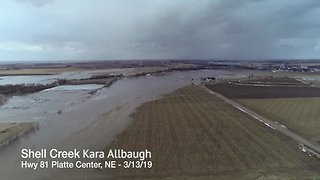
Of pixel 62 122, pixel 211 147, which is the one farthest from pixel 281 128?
pixel 62 122

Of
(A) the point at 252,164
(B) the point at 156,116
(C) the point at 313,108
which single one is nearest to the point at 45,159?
(A) the point at 252,164

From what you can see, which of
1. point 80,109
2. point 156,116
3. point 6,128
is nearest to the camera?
point 6,128

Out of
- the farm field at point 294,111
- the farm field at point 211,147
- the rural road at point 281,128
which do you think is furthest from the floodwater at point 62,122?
the farm field at point 294,111

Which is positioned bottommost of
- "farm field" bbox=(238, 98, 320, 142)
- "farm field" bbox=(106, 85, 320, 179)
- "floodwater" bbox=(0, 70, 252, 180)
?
"floodwater" bbox=(0, 70, 252, 180)

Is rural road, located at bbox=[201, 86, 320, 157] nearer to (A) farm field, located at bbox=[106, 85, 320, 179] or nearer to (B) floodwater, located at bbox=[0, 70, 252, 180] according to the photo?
(A) farm field, located at bbox=[106, 85, 320, 179]

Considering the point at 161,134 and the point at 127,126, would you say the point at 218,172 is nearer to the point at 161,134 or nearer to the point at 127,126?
the point at 161,134

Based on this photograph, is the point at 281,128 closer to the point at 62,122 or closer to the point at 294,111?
the point at 294,111

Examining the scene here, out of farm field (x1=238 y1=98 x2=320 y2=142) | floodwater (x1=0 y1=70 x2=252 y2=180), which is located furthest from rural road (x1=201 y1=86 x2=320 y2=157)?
floodwater (x1=0 y1=70 x2=252 y2=180)
